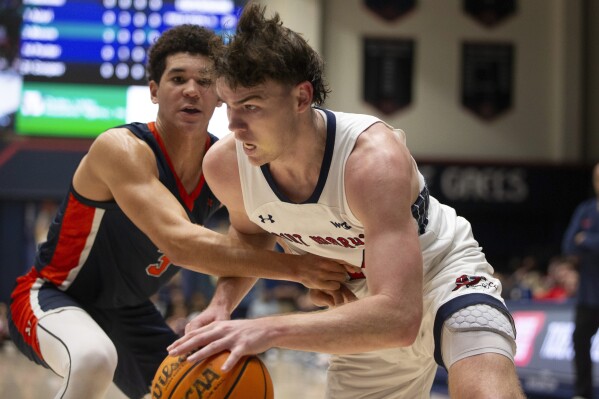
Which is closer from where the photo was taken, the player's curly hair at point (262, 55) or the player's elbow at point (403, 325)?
the player's elbow at point (403, 325)

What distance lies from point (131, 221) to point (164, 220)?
18.8 inches

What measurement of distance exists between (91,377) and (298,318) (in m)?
1.04

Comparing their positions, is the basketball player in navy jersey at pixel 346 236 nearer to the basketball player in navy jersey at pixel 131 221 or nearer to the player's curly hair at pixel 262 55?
the player's curly hair at pixel 262 55

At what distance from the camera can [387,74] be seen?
51.2ft

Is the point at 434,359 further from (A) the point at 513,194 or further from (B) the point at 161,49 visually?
(A) the point at 513,194

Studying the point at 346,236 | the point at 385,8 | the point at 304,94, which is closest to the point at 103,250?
the point at 346,236

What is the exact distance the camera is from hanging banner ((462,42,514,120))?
623 inches

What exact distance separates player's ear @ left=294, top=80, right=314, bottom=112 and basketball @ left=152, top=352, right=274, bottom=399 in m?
0.89

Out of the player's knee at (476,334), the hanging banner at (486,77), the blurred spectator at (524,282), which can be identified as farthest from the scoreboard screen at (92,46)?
the player's knee at (476,334)

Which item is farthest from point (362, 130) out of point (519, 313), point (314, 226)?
point (519, 313)

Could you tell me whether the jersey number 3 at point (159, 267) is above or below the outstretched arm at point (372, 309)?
below

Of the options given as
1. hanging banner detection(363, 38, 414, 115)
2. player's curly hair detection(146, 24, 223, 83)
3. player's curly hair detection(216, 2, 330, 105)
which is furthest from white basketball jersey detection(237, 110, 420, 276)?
hanging banner detection(363, 38, 414, 115)

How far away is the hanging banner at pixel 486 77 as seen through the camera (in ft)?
51.9

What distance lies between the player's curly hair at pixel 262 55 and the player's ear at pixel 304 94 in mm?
23
